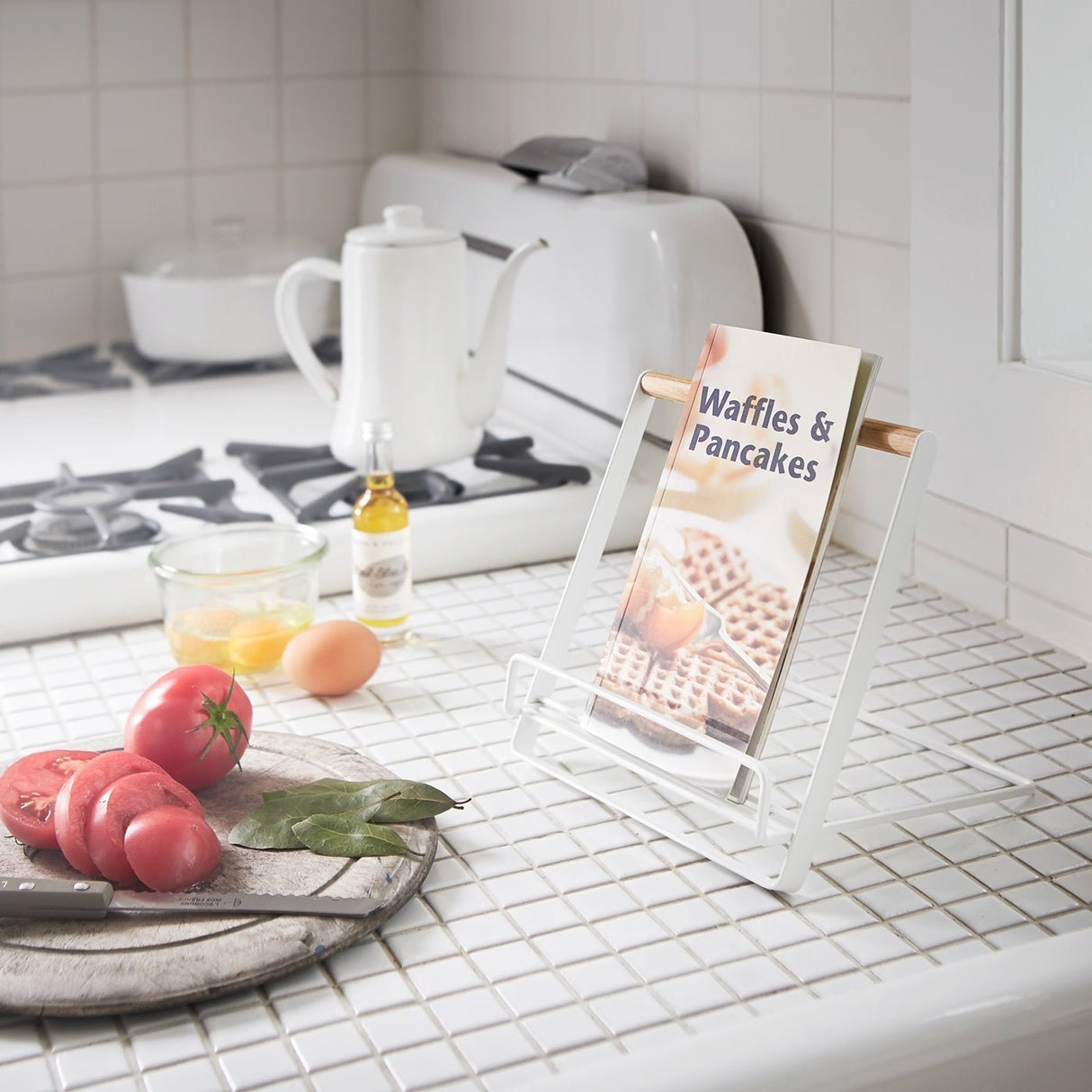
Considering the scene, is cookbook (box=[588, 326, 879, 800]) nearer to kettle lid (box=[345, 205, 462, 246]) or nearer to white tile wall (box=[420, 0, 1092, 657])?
white tile wall (box=[420, 0, 1092, 657])

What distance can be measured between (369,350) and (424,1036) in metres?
0.82

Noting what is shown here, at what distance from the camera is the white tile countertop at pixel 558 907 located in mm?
682

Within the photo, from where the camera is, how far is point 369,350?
54.6 inches

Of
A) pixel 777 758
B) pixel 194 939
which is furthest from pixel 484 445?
pixel 194 939

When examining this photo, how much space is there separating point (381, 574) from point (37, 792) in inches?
15.3

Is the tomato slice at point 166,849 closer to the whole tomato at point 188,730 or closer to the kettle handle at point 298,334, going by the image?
the whole tomato at point 188,730

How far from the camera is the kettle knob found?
1.40 meters

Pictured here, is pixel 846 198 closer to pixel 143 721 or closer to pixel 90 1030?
pixel 143 721

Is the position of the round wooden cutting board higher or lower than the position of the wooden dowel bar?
lower

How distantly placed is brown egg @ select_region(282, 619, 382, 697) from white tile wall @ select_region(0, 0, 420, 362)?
1170mm

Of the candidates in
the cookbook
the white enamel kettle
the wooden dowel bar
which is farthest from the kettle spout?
the wooden dowel bar

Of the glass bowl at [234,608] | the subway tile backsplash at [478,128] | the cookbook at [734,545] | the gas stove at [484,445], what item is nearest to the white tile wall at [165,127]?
the subway tile backsplash at [478,128]

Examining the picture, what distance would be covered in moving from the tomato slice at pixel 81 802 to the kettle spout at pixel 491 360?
68cm

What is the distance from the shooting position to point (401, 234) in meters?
1.38
